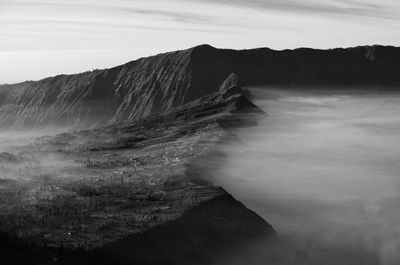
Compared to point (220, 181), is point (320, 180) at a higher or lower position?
lower

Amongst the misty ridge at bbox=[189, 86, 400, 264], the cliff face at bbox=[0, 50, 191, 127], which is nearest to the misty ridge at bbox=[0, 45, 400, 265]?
the misty ridge at bbox=[189, 86, 400, 264]

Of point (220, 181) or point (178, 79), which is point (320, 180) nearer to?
point (220, 181)

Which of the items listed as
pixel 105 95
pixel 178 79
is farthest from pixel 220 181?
pixel 105 95

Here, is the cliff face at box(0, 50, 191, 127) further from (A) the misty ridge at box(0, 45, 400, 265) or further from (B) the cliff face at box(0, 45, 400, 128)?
(A) the misty ridge at box(0, 45, 400, 265)

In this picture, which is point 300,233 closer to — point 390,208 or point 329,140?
point 390,208

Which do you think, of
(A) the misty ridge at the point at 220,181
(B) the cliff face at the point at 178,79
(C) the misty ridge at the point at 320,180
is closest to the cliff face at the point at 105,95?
(B) the cliff face at the point at 178,79

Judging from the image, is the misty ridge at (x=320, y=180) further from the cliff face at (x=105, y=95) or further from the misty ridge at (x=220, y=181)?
the cliff face at (x=105, y=95)

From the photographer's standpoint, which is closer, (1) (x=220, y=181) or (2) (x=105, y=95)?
(1) (x=220, y=181)
